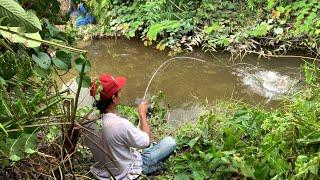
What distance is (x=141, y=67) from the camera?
7195 mm

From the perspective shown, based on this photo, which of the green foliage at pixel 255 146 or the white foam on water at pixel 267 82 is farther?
the white foam on water at pixel 267 82

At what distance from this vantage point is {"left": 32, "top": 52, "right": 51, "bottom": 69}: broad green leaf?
2.29 m

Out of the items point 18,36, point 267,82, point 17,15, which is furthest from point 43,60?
point 267,82

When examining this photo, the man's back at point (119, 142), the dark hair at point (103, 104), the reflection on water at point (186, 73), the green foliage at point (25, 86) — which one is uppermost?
the green foliage at point (25, 86)

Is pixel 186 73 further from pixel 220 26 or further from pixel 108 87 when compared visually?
pixel 108 87

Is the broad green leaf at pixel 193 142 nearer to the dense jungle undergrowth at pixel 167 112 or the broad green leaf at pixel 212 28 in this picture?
the dense jungle undergrowth at pixel 167 112

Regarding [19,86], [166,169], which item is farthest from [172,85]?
[19,86]

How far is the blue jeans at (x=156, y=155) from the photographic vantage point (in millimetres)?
4008

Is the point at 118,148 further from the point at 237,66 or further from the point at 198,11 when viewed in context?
the point at 198,11

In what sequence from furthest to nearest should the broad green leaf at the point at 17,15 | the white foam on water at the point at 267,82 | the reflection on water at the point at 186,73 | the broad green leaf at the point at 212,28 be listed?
the broad green leaf at the point at 212,28 < the reflection on water at the point at 186,73 < the white foam on water at the point at 267,82 < the broad green leaf at the point at 17,15

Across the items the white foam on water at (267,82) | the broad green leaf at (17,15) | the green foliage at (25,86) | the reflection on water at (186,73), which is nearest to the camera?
the broad green leaf at (17,15)

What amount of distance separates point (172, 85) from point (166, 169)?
2556 millimetres

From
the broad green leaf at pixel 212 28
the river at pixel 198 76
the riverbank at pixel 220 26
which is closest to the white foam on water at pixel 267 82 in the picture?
the river at pixel 198 76

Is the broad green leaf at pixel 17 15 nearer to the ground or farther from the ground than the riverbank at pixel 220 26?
farther from the ground
